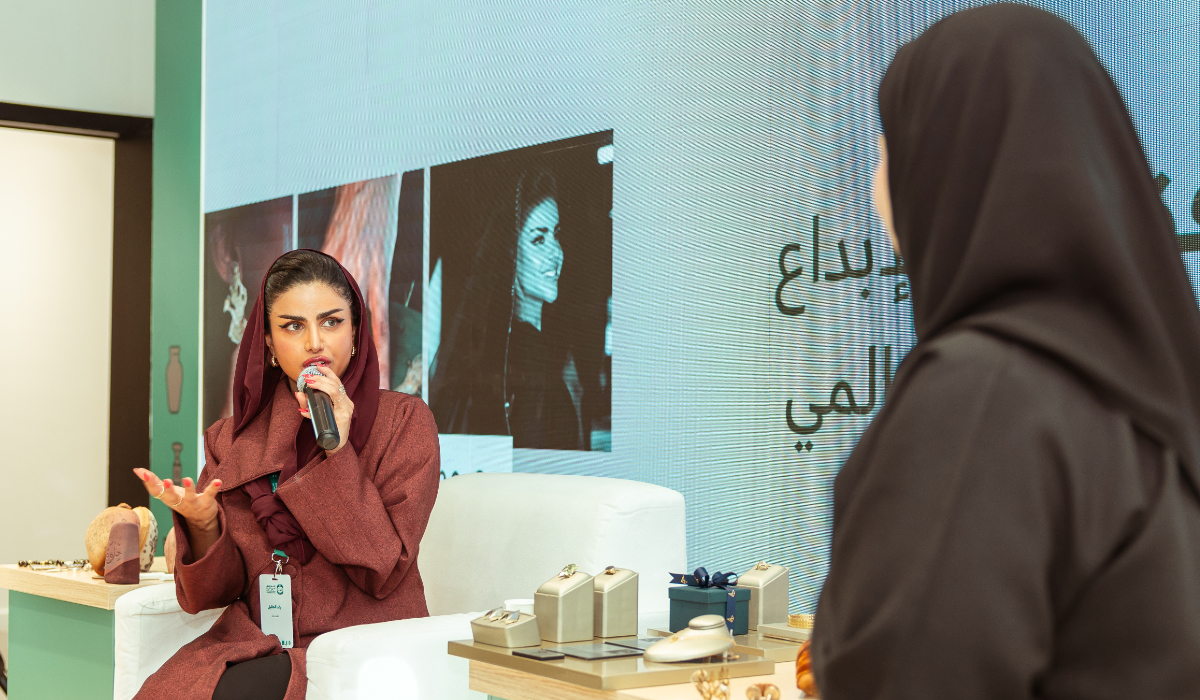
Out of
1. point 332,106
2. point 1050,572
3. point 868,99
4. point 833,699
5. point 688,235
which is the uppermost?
point 332,106

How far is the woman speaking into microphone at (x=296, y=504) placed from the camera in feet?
7.94

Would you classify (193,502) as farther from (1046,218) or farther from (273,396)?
(1046,218)

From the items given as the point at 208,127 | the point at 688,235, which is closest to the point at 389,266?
the point at 688,235

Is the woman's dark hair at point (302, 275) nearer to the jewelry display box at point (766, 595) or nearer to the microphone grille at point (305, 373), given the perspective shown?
the microphone grille at point (305, 373)

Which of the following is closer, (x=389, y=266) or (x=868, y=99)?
(x=868, y=99)

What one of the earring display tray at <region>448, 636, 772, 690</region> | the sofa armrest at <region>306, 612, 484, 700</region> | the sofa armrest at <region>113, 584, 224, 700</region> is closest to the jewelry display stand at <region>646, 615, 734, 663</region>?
the earring display tray at <region>448, 636, 772, 690</region>

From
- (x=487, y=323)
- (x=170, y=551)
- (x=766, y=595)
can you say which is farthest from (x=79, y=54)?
(x=766, y=595)

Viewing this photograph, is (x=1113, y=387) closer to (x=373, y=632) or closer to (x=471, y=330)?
(x=373, y=632)

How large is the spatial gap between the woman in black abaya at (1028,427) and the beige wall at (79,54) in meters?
6.01

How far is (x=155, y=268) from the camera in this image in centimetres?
557

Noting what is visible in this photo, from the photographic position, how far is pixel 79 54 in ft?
19.5

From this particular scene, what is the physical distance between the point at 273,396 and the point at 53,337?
3821 millimetres

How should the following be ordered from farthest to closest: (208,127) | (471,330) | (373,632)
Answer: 1. (208,127)
2. (471,330)
3. (373,632)

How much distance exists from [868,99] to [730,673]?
1355 mm
